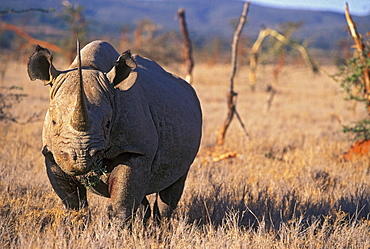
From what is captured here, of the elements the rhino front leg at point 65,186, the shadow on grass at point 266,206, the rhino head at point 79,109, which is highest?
the rhino head at point 79,109

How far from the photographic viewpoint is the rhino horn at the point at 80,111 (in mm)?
2861

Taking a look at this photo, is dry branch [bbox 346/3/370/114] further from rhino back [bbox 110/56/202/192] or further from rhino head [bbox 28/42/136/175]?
rhino head [bbox 28/42/136/175]

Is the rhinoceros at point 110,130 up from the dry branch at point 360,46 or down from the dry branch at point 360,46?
down

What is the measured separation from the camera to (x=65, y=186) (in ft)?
12.0

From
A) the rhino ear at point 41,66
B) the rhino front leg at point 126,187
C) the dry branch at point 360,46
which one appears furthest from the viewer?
the dry branch at point 360,46

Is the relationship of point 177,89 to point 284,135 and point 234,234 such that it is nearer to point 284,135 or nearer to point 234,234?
point 234,234

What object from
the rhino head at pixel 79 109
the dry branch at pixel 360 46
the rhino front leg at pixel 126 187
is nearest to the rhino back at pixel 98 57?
the rhino head at pixel 79 109

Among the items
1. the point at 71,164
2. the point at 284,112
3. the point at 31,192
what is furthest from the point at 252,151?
the point at 284,112

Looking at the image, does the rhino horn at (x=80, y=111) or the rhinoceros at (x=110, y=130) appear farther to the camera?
the rhinoceros at (x=110, y=130)

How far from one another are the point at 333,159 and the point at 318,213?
2.99 m

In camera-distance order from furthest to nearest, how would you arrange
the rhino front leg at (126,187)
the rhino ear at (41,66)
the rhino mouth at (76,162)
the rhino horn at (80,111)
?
the rhino front leg at (126,187), the rhino ear at (41,66), the rhino mouth at (76,162), the rhino horn at (80,111)

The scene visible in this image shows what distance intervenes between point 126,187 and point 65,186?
0.56m

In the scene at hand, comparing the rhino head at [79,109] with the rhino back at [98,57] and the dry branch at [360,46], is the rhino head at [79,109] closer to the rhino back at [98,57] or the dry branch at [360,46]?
the rhino back at [98,57]

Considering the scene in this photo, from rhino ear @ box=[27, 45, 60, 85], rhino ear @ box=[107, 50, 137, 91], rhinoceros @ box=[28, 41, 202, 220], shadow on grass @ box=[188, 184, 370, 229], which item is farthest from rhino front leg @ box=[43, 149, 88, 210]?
shadow on grass @ box=[188, 184, 370, 229]
